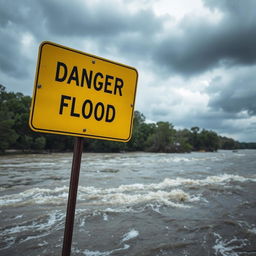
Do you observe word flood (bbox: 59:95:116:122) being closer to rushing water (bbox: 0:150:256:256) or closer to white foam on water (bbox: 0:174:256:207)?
rushing water (bbox: 0:150:256:256)

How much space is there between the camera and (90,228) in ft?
13.1

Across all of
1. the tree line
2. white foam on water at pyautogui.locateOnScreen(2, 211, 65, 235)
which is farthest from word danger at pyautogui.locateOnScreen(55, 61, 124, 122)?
the tree line

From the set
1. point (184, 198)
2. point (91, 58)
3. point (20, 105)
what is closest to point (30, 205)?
point (184, 198)

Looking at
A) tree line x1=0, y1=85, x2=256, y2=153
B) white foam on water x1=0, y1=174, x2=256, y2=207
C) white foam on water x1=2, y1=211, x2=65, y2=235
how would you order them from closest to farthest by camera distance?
white foam on water x1=2, y1=211, x2=65, y2=235, white foam on water x1=0, y1=174, x2=256, y2=207, tree line x1=0, y1=85, x2=256, y2=153

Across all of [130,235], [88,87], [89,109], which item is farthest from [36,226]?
[88,87]

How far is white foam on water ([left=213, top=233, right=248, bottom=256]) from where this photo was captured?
10.4 ft

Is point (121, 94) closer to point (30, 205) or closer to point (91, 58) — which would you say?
point (91, 58)

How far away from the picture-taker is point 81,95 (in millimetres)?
1525

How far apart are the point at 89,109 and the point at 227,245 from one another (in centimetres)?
371

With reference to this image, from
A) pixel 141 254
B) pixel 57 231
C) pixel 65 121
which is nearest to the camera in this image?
pixel 65 121

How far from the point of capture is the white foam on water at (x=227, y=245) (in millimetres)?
3161

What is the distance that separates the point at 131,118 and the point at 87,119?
43cm

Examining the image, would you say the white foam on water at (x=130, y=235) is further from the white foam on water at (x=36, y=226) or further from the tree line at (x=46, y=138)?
the tree line at (x=46, y=138)

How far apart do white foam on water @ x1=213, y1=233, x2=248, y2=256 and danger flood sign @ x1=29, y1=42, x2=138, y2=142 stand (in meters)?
3.04
